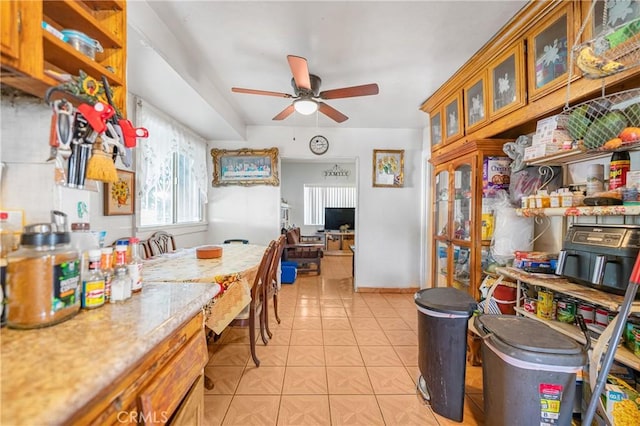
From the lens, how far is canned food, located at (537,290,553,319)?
1.63m

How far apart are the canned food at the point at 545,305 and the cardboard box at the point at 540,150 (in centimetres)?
82

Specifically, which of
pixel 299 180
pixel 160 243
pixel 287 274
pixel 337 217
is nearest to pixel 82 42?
pixel 160 243

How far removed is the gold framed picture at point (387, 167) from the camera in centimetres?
424

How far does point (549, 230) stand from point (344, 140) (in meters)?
2.88

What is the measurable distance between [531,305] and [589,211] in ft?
2.29

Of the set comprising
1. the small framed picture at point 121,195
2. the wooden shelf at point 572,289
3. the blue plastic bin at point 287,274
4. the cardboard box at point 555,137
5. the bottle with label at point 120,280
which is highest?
the cardboard box at point 555,137

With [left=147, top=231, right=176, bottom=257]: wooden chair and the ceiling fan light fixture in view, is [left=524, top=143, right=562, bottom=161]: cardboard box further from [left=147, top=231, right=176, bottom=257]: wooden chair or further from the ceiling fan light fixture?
[left=147, top=231, right=176, bottom=257]: wooden chair

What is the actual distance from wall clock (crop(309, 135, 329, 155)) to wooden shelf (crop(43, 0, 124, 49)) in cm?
316

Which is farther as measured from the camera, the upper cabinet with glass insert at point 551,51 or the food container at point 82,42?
the upper cabinet with glass insert at point 551,51

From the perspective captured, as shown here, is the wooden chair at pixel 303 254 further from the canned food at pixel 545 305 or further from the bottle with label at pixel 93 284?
the bottle with label at pixel 93 284

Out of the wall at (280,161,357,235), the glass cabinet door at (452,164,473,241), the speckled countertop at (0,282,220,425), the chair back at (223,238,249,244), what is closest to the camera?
the speckled countertop at (0,282,220,425)

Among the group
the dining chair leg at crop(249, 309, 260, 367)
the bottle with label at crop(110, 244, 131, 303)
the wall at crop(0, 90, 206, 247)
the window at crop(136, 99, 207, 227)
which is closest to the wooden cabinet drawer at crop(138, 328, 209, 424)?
the bottle with label at crop(110, 244, 131, 303)

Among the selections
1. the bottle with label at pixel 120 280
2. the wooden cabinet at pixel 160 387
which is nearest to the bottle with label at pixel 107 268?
the bottle with label at pixel 120 280

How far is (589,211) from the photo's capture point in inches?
53.9
